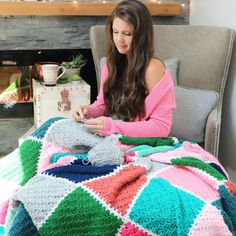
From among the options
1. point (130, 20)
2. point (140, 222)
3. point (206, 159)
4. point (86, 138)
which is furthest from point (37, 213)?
point (130, 20)

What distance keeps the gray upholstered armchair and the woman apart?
398 millimetres

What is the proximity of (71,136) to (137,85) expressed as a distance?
36 cm

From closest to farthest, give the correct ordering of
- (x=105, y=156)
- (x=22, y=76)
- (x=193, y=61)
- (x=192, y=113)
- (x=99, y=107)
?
(x=105, y=156) → (x=99, y=107) → (x=192, y=113) → (x=193, y=61) → (x=22, y=76)

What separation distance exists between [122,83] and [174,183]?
1.98 feet

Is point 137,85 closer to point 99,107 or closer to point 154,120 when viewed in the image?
point 154,120

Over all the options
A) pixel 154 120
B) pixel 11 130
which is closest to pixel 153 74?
→ pixel 154 120

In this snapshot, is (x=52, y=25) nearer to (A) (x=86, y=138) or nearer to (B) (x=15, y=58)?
(B) (x=15, y=58)

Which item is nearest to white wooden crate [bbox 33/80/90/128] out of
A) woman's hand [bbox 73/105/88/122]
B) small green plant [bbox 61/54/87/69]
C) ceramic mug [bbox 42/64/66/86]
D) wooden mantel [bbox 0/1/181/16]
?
ceramic mug [bbox 42/64/66/86]

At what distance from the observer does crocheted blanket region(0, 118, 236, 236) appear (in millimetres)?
1185

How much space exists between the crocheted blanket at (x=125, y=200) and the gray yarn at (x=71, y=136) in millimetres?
78

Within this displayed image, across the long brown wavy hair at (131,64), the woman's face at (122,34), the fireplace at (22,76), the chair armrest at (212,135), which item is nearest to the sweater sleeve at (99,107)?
the long brown wavy hair at (131,64)

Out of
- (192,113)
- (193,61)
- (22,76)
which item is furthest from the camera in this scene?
(22,76)

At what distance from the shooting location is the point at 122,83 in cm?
178

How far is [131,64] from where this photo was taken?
1694 millimetres
